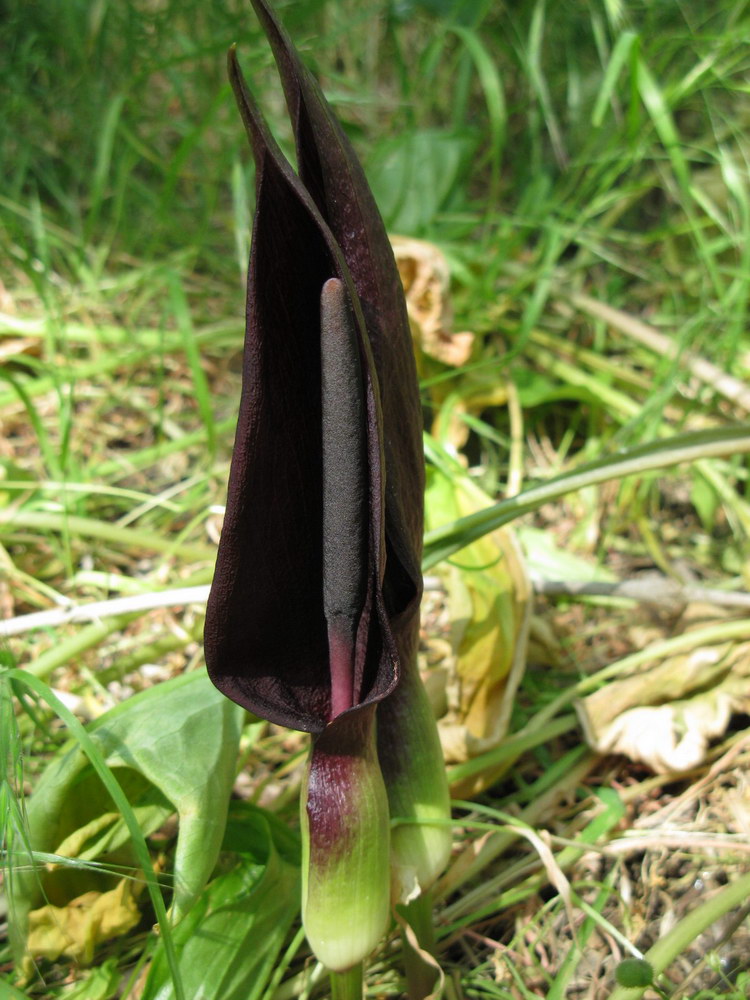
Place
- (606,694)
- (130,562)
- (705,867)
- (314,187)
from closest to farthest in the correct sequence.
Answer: (314,187) → (705,867) → (606,694) → (130,562)

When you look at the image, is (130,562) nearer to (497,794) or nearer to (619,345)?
(497,794)

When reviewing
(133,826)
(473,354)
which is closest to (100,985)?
(133,826)

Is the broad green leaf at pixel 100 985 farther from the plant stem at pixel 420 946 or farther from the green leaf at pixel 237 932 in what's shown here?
the plant stem at pixel 420 946

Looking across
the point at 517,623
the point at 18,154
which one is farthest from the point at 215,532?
the point at 18,154

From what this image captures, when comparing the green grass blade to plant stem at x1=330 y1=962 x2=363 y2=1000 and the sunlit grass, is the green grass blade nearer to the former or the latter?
the sunlit grass

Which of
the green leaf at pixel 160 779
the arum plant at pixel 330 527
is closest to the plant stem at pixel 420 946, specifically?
the arum plant at pixel 330 527

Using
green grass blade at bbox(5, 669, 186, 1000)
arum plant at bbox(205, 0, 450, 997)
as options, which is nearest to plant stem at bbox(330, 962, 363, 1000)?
arum plant at bbox(205, 0, 450, 997)
